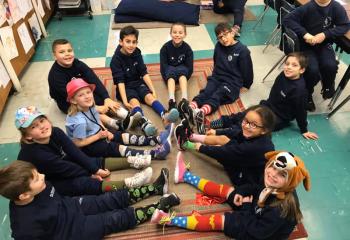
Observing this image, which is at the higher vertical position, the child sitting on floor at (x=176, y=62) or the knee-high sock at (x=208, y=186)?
the child sitting on floor at (x=176, y=62)

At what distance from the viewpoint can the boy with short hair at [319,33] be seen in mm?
2775

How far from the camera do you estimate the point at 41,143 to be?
6.01 feet

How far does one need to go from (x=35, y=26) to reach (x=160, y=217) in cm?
331

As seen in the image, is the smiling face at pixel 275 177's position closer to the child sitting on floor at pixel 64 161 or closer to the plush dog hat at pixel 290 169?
the plush dog hat at pixel 290 169

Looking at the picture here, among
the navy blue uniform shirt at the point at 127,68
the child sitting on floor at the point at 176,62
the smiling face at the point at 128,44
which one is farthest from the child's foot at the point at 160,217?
the smiling face at the point at 128,44

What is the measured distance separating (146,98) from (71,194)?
47.5 inches

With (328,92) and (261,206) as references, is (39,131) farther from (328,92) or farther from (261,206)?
(328,92)

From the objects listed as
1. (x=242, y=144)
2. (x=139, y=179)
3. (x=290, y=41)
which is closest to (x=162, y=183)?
(x=139, y=179)

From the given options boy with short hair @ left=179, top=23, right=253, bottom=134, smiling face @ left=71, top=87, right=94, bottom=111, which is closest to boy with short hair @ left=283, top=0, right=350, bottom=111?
boy with short hair @ left=179, top=23, right=253, bottom=134

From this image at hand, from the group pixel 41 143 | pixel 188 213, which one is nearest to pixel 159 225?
pixel 188 213

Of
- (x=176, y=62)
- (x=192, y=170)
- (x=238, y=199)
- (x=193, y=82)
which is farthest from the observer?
(x=193, y=82)

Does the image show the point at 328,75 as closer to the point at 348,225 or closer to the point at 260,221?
the point at 348,225

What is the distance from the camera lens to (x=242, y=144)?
2047 millimetres

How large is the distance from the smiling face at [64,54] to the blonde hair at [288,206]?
1.93 meters
